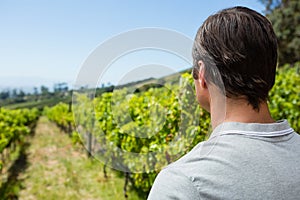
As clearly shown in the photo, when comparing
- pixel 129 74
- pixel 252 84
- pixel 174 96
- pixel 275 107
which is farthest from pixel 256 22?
pixel 275 107

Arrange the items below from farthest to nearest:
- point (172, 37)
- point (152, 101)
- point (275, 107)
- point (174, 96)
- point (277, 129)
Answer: point (275, 107)
point (152, 101)
point (174, 96)
point (172, 37)
point (277, 129)

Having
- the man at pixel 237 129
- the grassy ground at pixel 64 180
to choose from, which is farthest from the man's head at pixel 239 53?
the grassy ground at pixel 64 180

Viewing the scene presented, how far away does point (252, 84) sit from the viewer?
2.79 ft

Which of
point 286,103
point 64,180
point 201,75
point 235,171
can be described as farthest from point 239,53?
point 64,180

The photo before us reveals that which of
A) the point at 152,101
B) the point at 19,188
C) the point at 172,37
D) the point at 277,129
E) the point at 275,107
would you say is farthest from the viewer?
the point at 19,188

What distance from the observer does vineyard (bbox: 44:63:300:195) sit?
115 inches

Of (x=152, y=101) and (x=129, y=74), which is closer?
(x=129, y=74)

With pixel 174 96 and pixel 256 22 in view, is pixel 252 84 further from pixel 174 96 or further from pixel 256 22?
pixel 174 96

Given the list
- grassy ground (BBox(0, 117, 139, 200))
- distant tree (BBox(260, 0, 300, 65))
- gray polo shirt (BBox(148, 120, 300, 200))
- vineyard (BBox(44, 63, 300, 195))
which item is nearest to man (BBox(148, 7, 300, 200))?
gray polo shirt (BBox(148, 120, 300, 200))

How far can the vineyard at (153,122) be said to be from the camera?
9.62 ft

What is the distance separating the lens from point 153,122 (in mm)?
3861

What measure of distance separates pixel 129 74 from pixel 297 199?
3.07 ft

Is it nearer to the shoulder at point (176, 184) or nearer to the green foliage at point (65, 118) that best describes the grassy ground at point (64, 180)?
the green foliage at point (65, 118)

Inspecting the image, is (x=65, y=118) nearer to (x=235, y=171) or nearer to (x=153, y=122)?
(x=153, y=122)
